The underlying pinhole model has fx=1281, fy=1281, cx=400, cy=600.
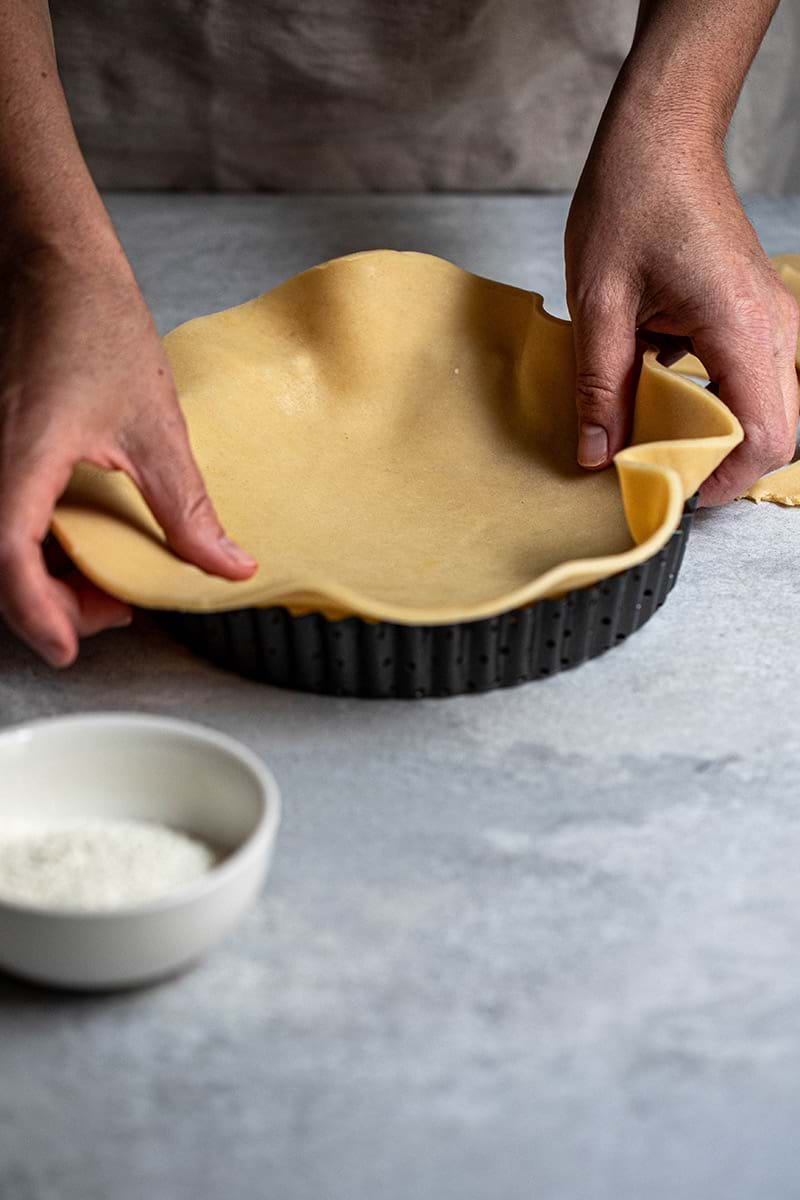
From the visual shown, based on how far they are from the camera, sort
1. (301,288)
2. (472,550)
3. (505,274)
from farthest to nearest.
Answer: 1. (505,274)
2. (301,288)
3. (472,550)

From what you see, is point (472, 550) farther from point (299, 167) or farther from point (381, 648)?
point (299, 167)

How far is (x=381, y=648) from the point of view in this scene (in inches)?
31.6

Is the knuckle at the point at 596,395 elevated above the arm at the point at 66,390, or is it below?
below

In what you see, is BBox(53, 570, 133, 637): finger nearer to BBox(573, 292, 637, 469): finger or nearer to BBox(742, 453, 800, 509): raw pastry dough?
BBox(573, 292, 637, 469): finger

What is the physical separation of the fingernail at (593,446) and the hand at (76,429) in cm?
31

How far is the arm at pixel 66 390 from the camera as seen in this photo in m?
0.76

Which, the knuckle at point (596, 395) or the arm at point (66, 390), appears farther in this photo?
the knuckle at point (596, 395)

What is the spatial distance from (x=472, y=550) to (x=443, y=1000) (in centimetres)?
40

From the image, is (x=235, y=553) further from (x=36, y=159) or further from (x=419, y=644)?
(x=36, y=159)

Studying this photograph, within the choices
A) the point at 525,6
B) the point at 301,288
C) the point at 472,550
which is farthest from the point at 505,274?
the point at 472,550

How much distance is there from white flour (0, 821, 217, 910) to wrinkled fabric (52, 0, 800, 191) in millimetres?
1357

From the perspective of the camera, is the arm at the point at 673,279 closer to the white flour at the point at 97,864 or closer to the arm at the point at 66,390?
the arm at the point at 66,390

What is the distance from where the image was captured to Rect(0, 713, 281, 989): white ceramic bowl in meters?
0.56

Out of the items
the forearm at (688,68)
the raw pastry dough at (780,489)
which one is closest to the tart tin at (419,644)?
the raw pastry dough at (780,489)
